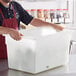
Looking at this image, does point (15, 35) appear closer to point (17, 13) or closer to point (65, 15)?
point (17, 13)

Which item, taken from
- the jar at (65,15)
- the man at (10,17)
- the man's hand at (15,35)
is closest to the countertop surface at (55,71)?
the man's hand at (15,35)

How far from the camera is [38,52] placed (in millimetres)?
1312

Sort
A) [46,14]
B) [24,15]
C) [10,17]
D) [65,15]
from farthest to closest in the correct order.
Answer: [65,15] → [46,14] → [24,15] → [10,17]

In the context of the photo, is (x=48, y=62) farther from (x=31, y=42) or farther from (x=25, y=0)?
(x=25, y=0)

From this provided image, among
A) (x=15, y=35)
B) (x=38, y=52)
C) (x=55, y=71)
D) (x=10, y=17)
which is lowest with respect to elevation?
(x=55, y=71)

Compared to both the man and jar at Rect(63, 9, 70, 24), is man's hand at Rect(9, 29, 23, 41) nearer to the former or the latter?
the man

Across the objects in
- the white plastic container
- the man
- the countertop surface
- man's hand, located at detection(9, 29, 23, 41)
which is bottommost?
the countertop surface

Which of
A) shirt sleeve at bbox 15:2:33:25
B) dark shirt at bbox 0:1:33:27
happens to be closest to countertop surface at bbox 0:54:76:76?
dark shirt at bbox 0:1:33:27

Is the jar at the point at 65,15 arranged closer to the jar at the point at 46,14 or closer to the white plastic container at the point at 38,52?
the jar at the point at 46,14

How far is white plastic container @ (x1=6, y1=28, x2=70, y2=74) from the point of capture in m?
1.31

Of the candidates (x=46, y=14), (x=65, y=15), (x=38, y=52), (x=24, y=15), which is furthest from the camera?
(x=65, y=15)

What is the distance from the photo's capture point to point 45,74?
1.36 meters

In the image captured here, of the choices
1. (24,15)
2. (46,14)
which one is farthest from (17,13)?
(46,14)

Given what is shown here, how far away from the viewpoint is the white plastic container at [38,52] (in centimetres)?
131
